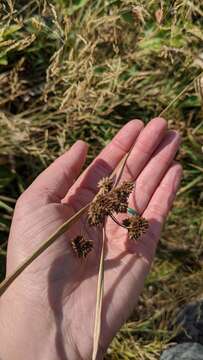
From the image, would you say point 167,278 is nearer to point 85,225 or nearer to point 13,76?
point 85,225

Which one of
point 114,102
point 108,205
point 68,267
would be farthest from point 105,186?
point 114,102

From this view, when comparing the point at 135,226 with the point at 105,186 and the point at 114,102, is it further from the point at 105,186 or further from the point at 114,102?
the point at 114,102

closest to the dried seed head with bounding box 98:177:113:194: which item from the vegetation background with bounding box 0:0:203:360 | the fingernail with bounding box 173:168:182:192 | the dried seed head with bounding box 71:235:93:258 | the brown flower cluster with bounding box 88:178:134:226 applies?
the brown flower cluster with bounding box 88:178:134:226

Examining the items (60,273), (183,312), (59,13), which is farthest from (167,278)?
(59,13)

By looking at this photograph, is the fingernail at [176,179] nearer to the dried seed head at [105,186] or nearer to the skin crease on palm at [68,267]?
the skin crease on palm at [68,267]

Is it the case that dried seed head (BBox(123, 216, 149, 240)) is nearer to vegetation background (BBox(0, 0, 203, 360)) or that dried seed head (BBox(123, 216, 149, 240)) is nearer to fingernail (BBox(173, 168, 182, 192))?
fingernail (BBox(173, 168, 182, 192))

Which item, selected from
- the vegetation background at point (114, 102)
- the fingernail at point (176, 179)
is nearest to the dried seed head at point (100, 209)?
the fingernail at point (176, 179)
